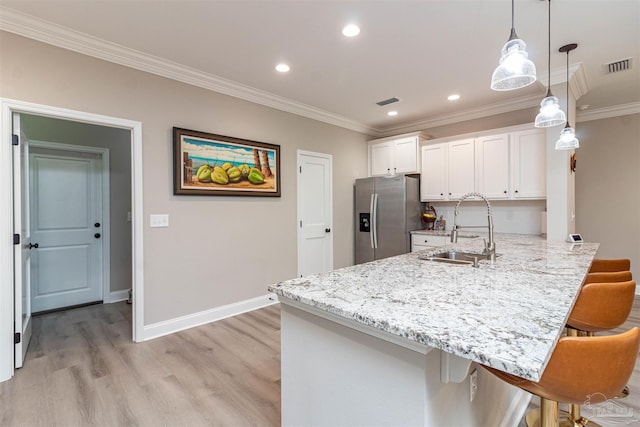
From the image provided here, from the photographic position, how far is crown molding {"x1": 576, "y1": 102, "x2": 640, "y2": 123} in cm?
412

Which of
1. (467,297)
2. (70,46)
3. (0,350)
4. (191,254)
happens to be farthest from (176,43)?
(467,297)

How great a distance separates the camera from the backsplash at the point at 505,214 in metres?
4.08

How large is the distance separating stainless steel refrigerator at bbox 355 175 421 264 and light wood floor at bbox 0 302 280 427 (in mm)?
2147

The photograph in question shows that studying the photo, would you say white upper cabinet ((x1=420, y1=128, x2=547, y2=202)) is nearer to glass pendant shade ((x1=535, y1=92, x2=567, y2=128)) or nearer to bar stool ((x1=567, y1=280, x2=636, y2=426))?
glass pendant shade ((x1=535, y1=92, x2=567, y2=128))

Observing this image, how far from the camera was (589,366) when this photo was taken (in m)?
1.00

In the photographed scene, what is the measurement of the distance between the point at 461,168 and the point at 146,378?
4369 millimetres

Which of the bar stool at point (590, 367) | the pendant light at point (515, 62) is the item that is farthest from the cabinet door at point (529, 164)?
the bar stool at point (590, 367)

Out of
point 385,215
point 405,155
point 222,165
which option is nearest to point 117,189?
point 222,165

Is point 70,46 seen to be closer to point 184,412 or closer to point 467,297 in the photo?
point 184,412

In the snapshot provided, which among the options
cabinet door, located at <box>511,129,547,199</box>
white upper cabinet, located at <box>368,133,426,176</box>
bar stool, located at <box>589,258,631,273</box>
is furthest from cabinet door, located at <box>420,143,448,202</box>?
bar stool, located at <box>589,258,631,273</box>

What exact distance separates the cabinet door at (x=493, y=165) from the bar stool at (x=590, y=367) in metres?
3.33

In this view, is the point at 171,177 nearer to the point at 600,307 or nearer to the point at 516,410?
the point at 516,410

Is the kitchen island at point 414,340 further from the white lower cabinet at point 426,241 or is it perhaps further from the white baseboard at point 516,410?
the white lower cabinet at point 426,241

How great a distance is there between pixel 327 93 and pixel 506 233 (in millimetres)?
3133
